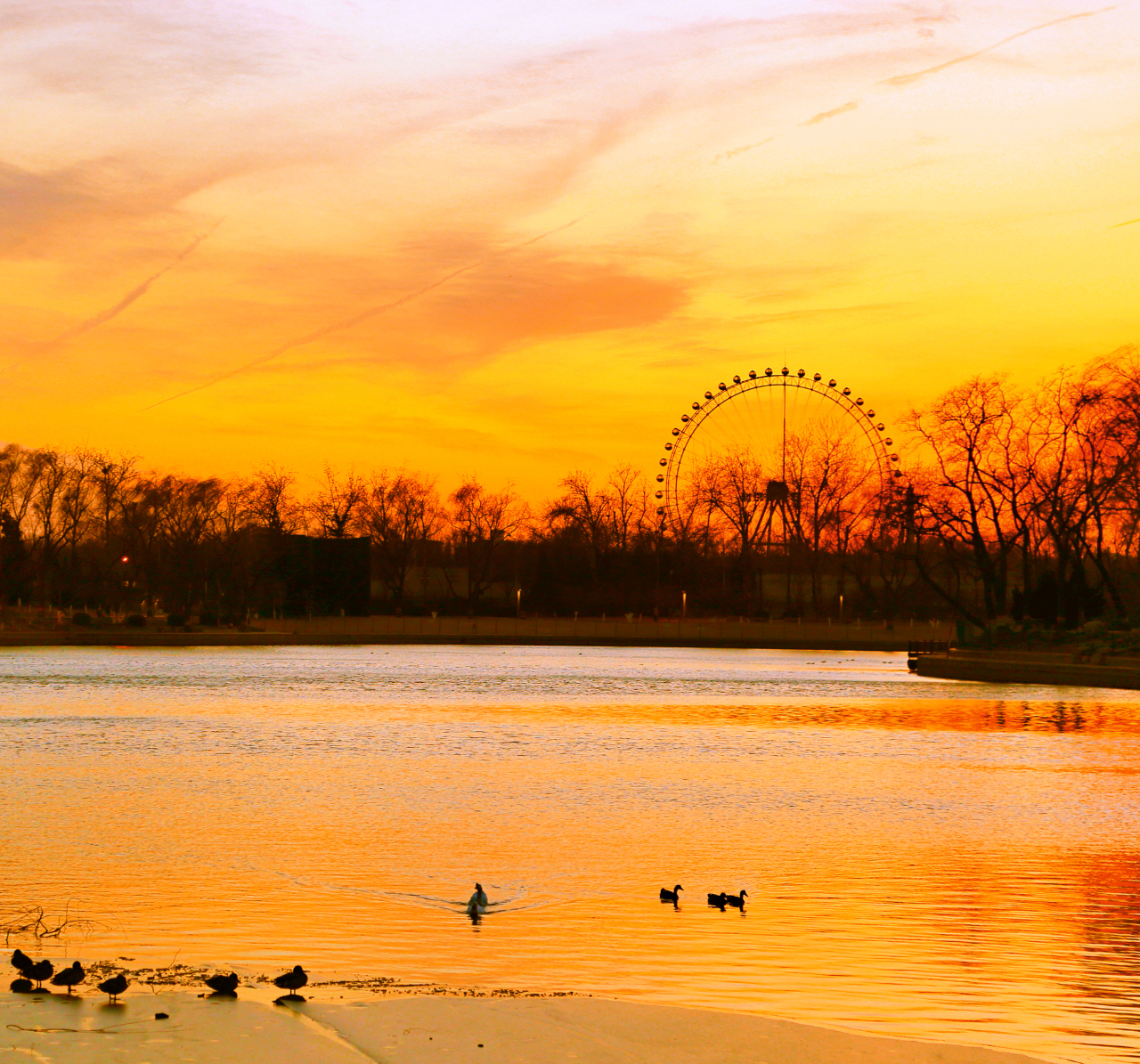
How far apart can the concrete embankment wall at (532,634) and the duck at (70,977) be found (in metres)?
66.5

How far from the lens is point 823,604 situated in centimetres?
11006

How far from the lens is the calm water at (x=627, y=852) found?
871cm

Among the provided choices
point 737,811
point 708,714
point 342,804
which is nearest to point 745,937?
point 737,811

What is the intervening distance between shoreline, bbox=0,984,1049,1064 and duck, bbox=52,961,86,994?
89 millimetres

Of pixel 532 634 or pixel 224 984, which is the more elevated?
pixel 224 984

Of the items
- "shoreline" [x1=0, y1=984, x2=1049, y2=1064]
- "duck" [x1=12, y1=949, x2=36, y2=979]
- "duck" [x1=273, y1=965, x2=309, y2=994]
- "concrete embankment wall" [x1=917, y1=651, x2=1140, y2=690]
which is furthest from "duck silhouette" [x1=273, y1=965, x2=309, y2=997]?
"concrete embankment wall" [x1=917, y1=651, x2=1140, y2=690]

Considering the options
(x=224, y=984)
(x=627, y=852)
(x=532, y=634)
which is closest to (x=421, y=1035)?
(x=224, y=984)

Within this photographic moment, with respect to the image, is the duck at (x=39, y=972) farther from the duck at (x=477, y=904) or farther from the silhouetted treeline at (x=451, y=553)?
the silhouetted treeline at (x=451, y=553)

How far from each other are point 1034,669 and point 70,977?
135 feet

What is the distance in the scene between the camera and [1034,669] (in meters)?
43.9

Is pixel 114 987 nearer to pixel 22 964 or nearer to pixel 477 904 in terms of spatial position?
pixel 22 964

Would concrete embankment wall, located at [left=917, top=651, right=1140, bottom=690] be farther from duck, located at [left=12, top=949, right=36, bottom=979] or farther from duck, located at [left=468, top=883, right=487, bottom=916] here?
duck, located at [left=12, top=949, right=36, bottom=979]

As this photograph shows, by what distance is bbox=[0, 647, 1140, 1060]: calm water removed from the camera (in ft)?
28.6

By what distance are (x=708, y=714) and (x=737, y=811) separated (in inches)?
610
